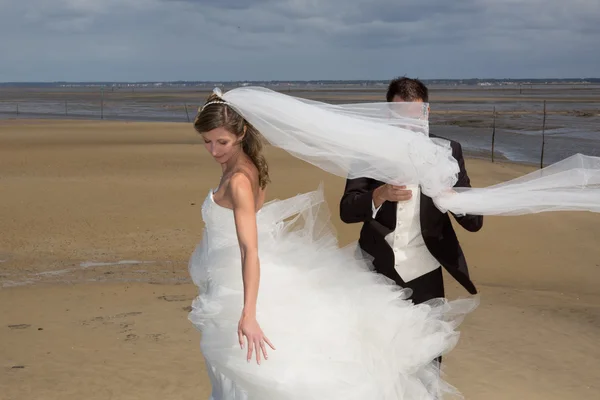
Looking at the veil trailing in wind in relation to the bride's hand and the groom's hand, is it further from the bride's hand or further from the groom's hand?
the bride's hand

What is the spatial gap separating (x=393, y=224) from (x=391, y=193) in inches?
11.0

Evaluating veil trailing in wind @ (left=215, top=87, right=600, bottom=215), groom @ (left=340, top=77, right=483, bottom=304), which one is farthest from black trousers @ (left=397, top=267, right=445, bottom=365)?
veil trailing in wind @ (left=215, top=87, right=600, bottom=215)

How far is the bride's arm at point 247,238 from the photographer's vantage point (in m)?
3.26

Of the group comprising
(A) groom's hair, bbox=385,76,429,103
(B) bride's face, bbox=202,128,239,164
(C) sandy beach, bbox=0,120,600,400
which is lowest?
(C) sandy beach, bbox=0,120,600,400

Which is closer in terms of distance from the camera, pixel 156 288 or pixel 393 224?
pixel 393 224

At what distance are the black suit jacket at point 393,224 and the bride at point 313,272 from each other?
9 centimetres

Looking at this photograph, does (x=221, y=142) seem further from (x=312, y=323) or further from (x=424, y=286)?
(x=424, y=286)

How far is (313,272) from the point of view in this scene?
3.77 metres

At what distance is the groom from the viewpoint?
375 cm

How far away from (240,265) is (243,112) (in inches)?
27.4

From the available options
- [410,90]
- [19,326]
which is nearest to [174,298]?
[19,326]

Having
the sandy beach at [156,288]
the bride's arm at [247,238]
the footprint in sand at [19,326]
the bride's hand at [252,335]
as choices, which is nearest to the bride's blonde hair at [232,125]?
the bride's arm at [247,238]

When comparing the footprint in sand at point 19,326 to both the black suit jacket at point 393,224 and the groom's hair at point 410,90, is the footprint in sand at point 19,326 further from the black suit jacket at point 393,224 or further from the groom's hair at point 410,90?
the groom's hair at point 410,90

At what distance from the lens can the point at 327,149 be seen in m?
3.80
